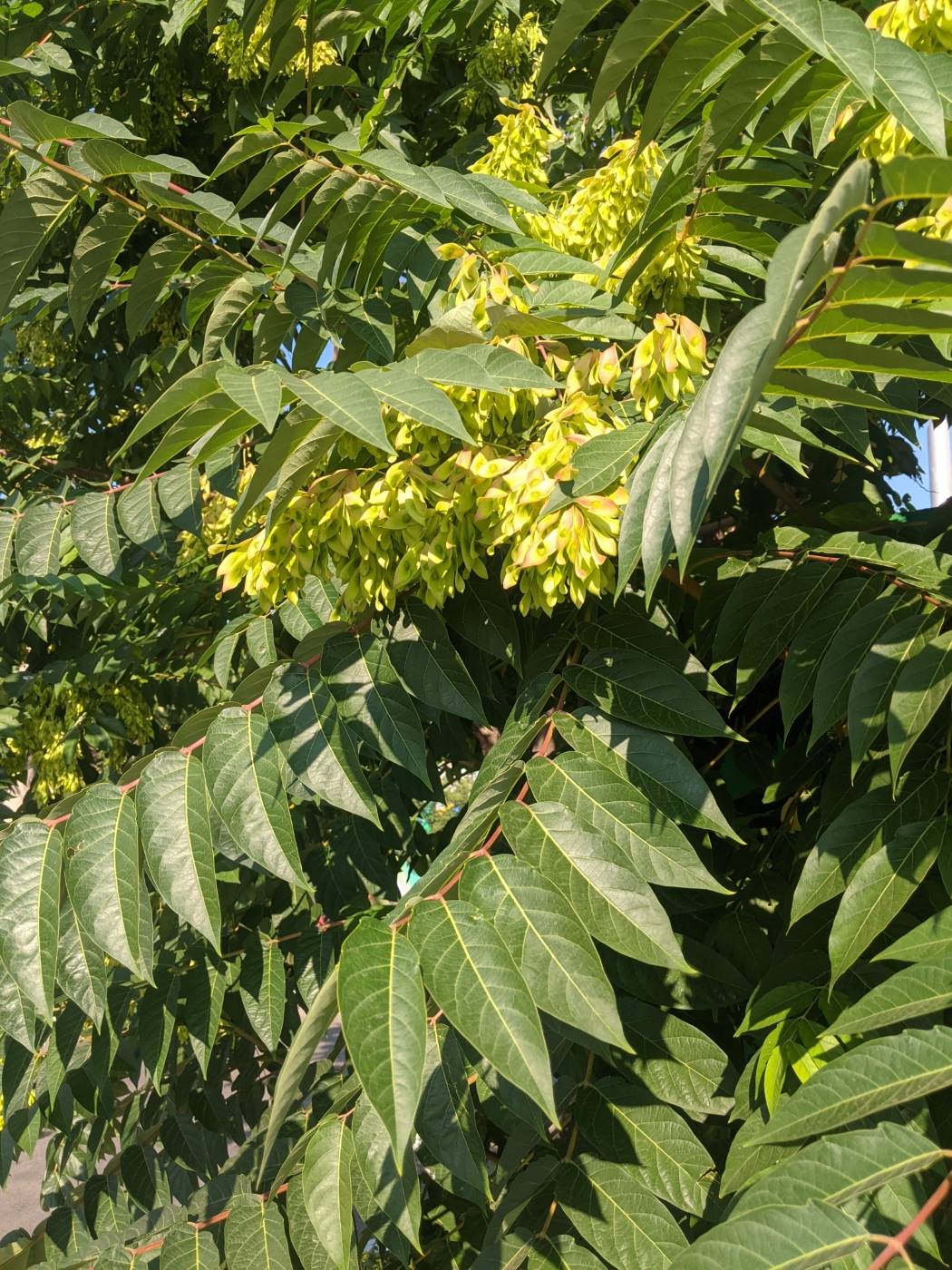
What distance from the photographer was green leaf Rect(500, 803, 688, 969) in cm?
98

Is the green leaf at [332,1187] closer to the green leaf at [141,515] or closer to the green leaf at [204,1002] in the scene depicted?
the green leaf at [204,1002]

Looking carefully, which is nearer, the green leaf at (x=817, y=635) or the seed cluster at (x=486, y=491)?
the seed cluster at (x=486, y=491)

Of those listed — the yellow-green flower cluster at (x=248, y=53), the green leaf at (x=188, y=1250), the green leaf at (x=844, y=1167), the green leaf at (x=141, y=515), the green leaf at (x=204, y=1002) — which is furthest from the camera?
the yellow-green flower cluster at (x=248, y=53)

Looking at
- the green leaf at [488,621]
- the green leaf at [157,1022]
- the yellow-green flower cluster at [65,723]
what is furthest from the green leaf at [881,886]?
the yellow-green flower cluster at [65,723]

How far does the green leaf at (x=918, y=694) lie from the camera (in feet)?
3.43

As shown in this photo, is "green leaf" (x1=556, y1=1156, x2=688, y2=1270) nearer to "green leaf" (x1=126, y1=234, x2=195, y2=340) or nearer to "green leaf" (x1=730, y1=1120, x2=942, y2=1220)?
"green leaf" (x1=730, y1=1120, x2=942, y2=1220)

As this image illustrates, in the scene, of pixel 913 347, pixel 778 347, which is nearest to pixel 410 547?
pixel 778 347

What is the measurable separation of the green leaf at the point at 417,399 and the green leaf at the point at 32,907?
0.69 meters

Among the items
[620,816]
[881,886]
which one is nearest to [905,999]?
[881,886]

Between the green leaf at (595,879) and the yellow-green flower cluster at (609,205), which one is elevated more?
the yellow-green flower cluster at (609,205)

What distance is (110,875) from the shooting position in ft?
3.97

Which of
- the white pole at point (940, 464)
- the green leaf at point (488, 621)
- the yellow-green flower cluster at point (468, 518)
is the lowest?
the white pole at point (940, 464)

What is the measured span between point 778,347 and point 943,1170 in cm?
88

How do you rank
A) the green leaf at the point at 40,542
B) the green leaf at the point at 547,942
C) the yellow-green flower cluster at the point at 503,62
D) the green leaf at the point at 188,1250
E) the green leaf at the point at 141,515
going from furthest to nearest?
the yellow-green flower cluster at the point at 503,62
the green leaf at the point at 40,542
the green leaf at the point at 141,515
the green leaf at the point at 188,1250
the green leaf at the point at 547,942
